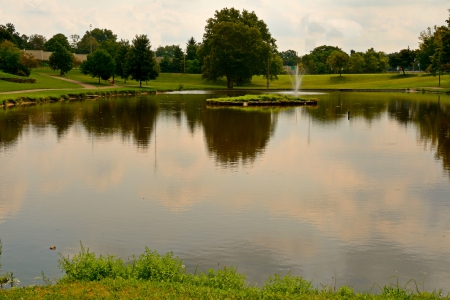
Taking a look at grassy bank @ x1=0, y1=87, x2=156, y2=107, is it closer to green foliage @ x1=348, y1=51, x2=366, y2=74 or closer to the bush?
the bush

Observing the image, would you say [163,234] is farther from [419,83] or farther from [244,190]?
[419,83]

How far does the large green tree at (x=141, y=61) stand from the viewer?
83562 mm

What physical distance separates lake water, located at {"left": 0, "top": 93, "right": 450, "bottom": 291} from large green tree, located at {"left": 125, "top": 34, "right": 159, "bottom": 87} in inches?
2259

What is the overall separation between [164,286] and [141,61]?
78.0 m

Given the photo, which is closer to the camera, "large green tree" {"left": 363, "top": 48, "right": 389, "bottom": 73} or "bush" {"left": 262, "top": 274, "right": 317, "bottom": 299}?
"bush" {"left": 262, "top": 274, "right": 317, "bottom": 299}

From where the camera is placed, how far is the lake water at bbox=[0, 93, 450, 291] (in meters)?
10.0

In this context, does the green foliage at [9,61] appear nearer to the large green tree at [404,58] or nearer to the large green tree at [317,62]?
the large green tree at [404,58]

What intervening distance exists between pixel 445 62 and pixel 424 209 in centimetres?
7439

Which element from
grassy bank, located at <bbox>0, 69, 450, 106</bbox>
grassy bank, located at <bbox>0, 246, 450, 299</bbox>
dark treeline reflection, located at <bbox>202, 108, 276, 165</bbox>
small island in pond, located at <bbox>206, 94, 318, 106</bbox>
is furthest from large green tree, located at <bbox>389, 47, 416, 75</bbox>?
grassy bank, located at <bbox>0, 246, 450, 299</bbox>

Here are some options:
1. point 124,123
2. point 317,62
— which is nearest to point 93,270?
point 124,123

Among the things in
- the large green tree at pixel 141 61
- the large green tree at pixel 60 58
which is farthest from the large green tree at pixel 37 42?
the large green tree at pixel 141 61

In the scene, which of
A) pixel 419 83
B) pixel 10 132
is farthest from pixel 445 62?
pixel 10 132

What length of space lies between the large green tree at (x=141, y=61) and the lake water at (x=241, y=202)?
188 ft

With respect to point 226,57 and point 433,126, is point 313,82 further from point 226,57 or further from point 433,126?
point 433,126
